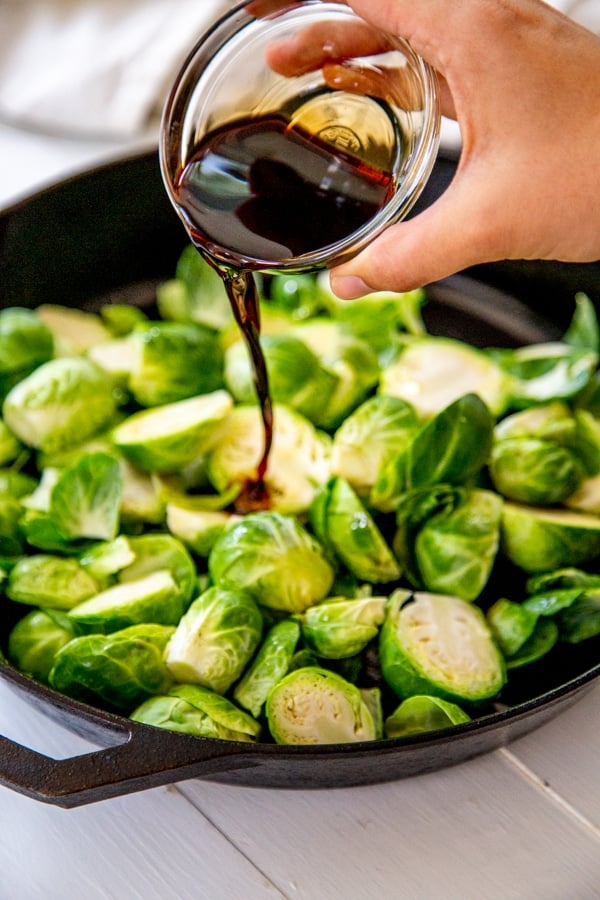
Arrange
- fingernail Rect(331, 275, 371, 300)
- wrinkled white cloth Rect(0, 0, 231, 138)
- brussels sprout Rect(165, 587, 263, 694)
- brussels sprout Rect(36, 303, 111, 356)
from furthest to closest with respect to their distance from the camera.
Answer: wrinkled white cloth Rect(0, 0, 231, 138)
brussels sprout Rect(36, 303, 111, 356)
brussels sprout Rect(165, 587, 263, 694)
fingernail Rect(331, 275, 371, 300)

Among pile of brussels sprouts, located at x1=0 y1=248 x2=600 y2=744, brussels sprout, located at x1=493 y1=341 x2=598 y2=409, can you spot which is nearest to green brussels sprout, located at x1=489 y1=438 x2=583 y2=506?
pile of brussels sprouts, located at x1=0 y1=248 x2=600 y2=744

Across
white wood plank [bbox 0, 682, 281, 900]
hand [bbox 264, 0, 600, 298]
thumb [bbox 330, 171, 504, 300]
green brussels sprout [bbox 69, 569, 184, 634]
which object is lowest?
white wood plank [bbox 0, 682, 281, 900]

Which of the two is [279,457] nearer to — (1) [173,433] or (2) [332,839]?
(1) [173,433]

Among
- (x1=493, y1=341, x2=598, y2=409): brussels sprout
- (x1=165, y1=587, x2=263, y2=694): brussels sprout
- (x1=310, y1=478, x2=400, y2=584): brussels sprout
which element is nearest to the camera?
(x1=165, y1=587, x2=263, y2=694): brussels sprout

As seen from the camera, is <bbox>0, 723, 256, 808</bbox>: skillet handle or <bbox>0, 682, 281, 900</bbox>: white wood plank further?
<bbox>0, 682, 281, 900</bbox>: white wood plank

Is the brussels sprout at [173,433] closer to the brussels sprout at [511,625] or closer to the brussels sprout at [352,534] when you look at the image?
the brussels sprout at [352,534]

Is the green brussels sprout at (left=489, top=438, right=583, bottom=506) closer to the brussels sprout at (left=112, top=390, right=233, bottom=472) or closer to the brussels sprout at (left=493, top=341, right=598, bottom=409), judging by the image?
the brussels sprout at (left=493, top=341, right=598, bottom=409)

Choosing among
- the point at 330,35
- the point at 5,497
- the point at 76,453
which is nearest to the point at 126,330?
the point at 76,453

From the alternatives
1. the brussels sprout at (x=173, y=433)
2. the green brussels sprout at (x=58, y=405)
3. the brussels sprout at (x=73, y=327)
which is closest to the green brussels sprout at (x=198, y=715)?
the brussels sprout at (x=173, y=433)
